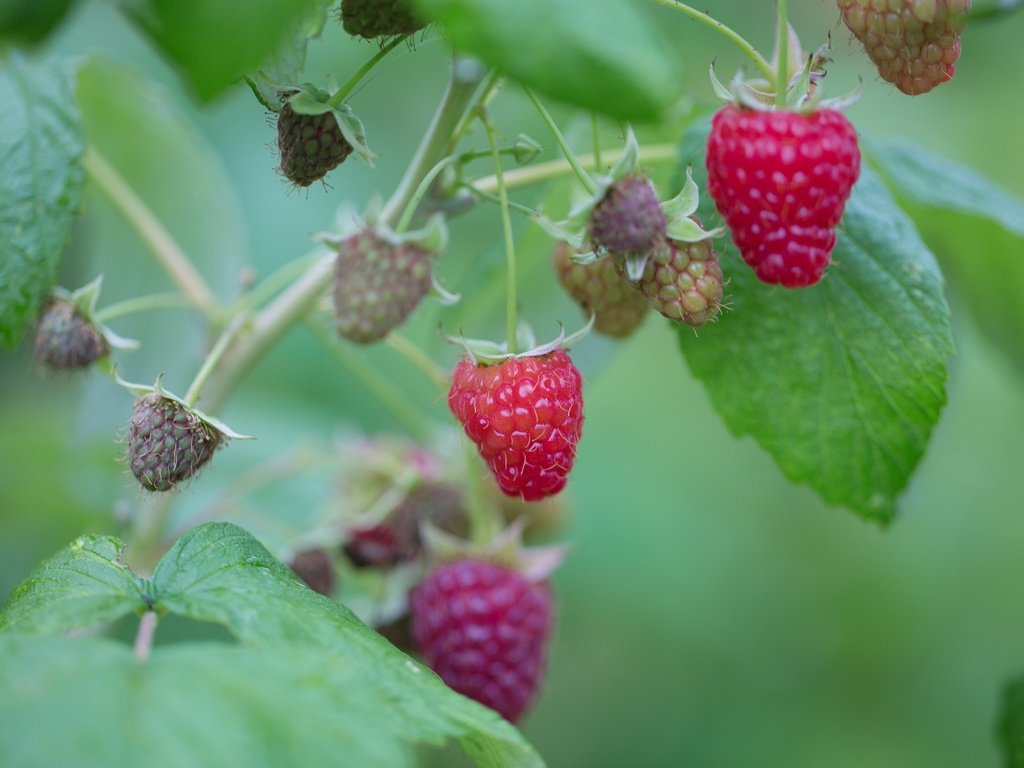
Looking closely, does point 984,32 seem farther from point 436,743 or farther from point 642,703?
point 436,743

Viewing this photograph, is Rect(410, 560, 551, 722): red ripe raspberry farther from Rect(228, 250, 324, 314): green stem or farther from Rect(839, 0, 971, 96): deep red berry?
Rect(839, 0, 971, 96): deep red berry

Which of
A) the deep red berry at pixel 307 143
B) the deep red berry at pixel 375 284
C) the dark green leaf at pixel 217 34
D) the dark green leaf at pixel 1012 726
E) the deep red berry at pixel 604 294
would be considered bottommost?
the dark green leaf at pixel 1012 726

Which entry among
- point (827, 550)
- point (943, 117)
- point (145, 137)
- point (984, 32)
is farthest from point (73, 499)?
point (984, 32)

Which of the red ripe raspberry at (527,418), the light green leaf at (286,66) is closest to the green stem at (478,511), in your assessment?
the red ripe raspberry at (527,418)

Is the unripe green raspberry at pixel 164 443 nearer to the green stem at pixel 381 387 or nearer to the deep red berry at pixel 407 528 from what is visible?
the green stem at pixel 381 387

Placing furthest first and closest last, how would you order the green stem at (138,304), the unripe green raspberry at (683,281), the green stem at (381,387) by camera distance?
the green stem at (381,387), the green stem at (138,304), the unripe green raspberry at (683,281)

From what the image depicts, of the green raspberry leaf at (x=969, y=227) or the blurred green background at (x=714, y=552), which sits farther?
the blurred green background at (x=714, y=552)

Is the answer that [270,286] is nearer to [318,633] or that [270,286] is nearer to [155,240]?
[155,240]

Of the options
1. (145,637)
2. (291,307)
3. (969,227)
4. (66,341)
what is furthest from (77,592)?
(969,227)
